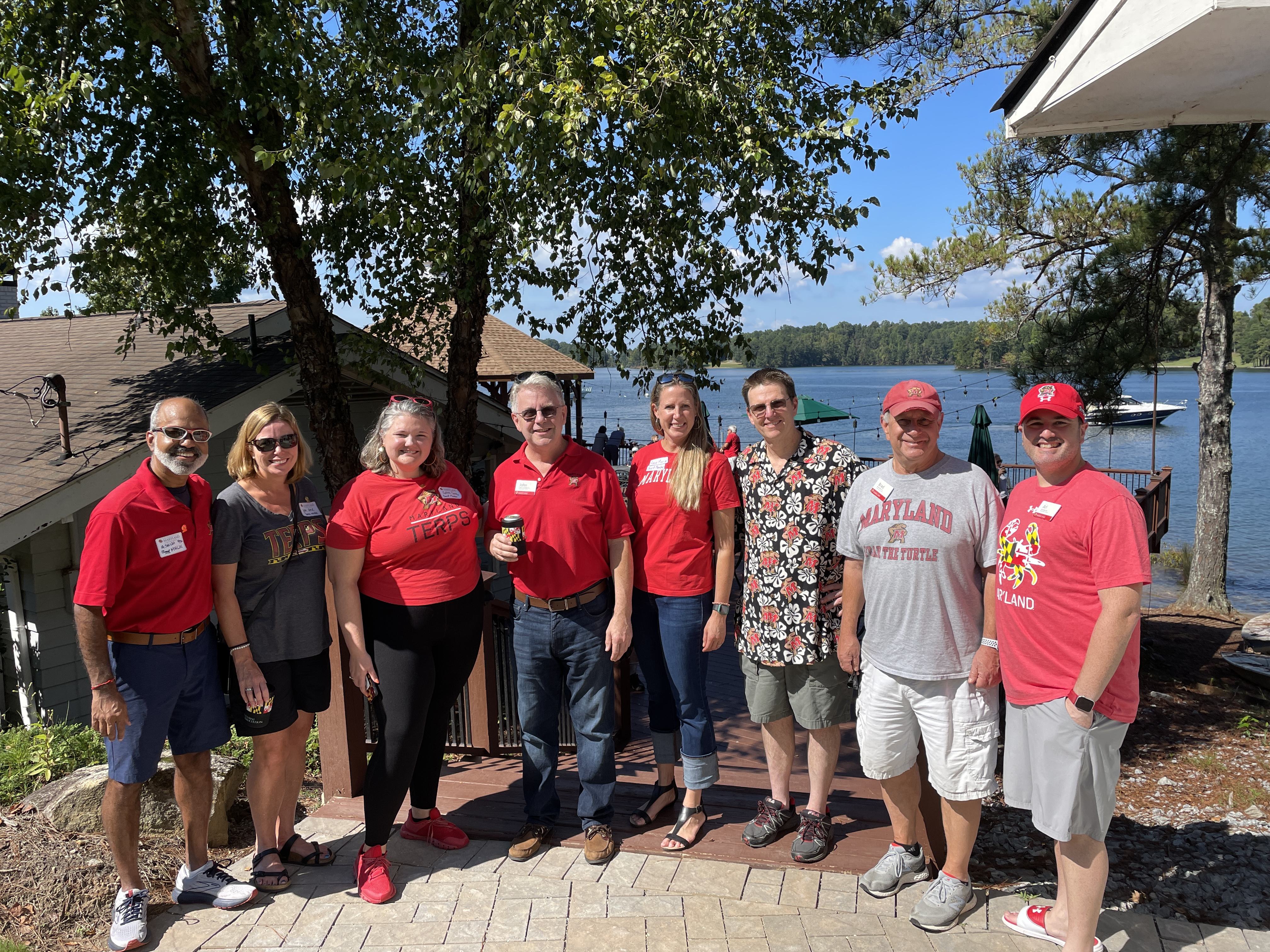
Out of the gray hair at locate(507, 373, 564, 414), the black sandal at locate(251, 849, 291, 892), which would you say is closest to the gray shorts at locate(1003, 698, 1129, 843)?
the gray hair at locate(507, 373, 564, 414)

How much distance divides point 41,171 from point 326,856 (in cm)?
575

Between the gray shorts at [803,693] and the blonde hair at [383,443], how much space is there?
140 cm

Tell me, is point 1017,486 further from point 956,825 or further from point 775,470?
point 956,825

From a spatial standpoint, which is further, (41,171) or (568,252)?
(568,252)

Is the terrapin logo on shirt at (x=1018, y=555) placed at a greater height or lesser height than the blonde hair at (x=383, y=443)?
lesser

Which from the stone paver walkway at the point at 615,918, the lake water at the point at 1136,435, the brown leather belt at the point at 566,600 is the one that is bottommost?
the lake water at the point at 1136,435

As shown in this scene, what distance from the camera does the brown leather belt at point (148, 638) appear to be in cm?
290

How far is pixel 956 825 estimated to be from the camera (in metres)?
3.01

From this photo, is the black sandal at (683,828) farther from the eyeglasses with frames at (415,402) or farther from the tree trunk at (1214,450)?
the tree trunk at (1214,450)

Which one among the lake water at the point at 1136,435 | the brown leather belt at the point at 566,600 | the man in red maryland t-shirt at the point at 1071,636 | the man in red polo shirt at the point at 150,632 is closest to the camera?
the man in red maryland t-shirt at the point at 1071,636

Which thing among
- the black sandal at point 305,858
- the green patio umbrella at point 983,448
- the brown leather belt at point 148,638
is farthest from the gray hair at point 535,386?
the green patio umbrella at point 983,448

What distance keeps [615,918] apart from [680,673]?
90cm

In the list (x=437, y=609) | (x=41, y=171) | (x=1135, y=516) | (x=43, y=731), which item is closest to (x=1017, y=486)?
(x=1135, y=516)

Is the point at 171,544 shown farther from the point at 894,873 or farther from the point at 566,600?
the point at 894,873
